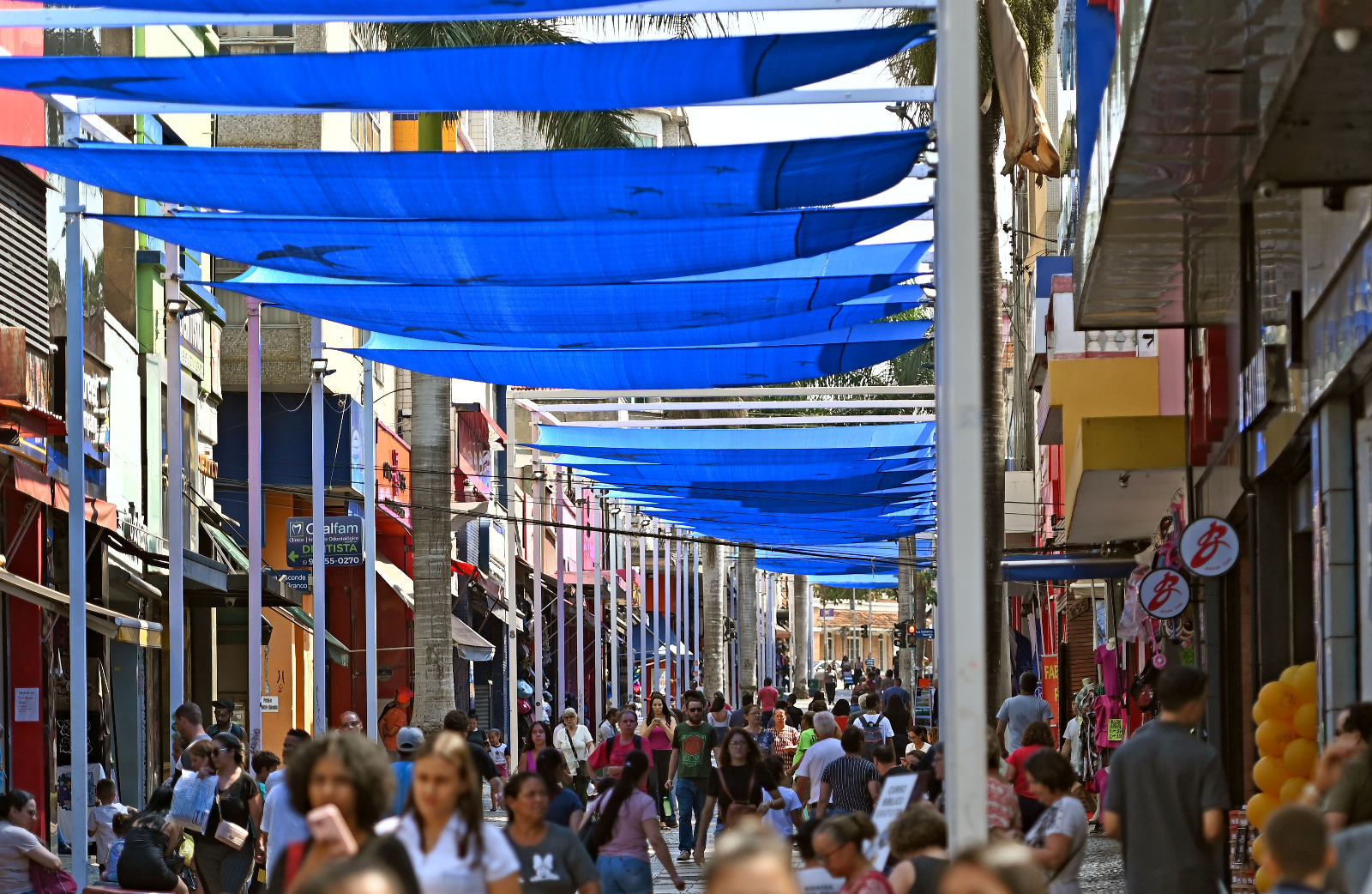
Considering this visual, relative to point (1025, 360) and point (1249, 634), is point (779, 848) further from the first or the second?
point (1025, 360)

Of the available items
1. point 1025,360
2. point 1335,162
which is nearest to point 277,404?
point 1025,360

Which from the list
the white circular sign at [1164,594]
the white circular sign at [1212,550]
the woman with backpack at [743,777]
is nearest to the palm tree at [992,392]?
the white circular sign at [1164,594]

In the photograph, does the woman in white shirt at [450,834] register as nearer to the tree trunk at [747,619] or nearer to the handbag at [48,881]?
the handbag at [48,881]

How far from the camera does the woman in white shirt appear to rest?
6.96 m

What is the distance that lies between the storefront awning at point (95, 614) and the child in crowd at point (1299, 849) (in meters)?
13.2

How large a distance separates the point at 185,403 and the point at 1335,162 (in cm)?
2353

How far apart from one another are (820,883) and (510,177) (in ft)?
20.4

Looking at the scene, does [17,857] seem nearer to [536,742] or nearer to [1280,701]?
[536,742]

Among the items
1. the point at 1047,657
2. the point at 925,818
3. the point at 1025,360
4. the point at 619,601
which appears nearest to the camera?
the point at 925,818

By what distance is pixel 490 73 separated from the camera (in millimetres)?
12227

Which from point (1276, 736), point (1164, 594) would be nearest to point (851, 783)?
point (1276, 736)

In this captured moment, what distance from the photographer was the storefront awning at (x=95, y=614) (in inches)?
764

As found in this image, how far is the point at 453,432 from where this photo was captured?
4988 cm

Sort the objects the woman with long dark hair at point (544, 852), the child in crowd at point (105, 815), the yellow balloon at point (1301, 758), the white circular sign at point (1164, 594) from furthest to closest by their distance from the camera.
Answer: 1. the white circular sign at point (1164, 594)
2. the child in crowd at point (105, 815)
3. the yellow balloon at point (1301, 758)
4. the woman with long dark hair at point (544, 852)
